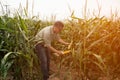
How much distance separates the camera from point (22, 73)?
409cm

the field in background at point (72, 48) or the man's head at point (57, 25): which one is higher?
the man's head at point (57, 25)

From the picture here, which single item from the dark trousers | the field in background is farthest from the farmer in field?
the field in background

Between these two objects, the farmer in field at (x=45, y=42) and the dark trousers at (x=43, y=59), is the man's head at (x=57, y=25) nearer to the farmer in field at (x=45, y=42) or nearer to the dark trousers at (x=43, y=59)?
the farmer in field at (x=45, y=42)

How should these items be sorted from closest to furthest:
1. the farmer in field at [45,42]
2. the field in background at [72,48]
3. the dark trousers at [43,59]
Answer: the field in background at [72,48], the farmer in field at [45,42], the dark trousers at [43,59]

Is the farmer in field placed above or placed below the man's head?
below

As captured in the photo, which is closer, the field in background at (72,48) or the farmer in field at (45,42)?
the field in background at (72,48)

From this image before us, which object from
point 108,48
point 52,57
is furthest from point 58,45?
point 108,48

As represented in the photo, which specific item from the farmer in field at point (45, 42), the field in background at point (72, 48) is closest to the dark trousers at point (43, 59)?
the farmer in field at point (45, 42)

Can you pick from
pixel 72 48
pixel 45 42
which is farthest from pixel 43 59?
pixel 72 48

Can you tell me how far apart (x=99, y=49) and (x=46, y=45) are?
756 mm

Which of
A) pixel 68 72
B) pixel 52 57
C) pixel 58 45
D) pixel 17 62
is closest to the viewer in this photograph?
pixel 68 72

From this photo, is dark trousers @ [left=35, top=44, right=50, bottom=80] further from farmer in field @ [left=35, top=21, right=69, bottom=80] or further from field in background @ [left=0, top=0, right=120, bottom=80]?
field in background @ [left=0, top=0, right=120, bottom=80]

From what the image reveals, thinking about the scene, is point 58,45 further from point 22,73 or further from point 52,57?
point 22,73

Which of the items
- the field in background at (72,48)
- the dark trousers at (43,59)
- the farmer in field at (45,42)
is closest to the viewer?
the field in background at (72,48)
